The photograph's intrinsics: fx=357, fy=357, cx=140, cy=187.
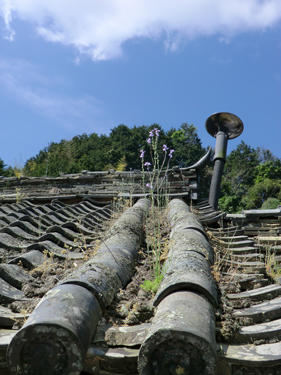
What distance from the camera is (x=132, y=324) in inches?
75.9

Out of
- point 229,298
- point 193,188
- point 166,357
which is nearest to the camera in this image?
point 166,357

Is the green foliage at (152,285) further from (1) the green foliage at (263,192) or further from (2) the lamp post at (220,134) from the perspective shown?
(1) the green foliage at (263,192)

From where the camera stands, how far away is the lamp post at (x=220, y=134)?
8.46 metres

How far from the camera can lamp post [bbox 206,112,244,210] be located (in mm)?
8461

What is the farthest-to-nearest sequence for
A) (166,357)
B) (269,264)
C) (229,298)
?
1. (269,264)
2. (229,298)
3. (166,357)

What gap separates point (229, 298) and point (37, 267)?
1.50m

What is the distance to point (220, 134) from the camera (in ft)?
28.2

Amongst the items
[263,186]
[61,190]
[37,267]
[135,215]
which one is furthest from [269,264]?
[263,186]

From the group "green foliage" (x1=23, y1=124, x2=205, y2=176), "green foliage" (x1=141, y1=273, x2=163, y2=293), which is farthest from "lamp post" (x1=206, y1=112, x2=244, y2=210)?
"green foliage" (x1=23, y1=124, x2=205, y2=176)

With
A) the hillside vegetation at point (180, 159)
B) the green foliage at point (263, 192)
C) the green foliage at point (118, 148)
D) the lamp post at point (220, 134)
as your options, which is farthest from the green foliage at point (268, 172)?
the lamp post at point (220, 134)

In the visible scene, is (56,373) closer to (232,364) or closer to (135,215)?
(232,364)

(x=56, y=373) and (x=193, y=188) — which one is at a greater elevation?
(x=193, y=188)

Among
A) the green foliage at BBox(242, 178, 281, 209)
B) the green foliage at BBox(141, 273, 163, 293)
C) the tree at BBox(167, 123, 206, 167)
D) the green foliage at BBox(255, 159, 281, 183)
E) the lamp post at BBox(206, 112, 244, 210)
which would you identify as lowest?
the green foliage at BBox(141, 273, 163, 293)

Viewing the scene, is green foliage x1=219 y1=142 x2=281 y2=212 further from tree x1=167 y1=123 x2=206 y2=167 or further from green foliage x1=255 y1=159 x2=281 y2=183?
tree x1=167 y1=123 x2=206 y2=167
